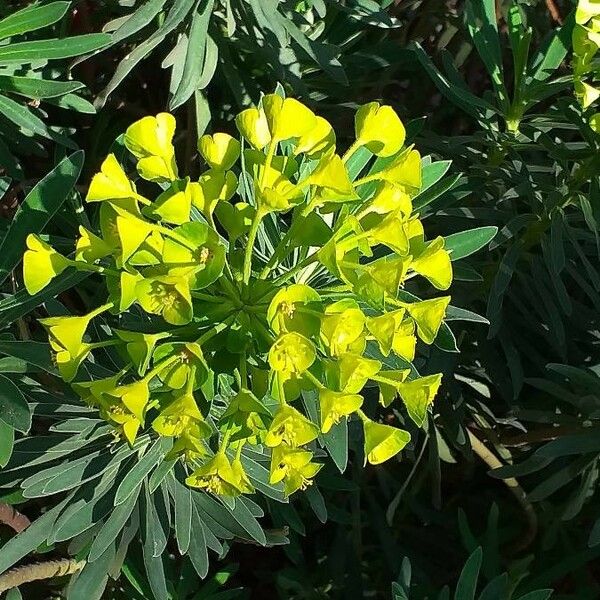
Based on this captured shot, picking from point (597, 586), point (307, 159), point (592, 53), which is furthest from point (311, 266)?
point (597, 586)

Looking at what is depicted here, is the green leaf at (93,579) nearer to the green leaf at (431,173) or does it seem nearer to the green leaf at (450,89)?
the green leaf at (431,173)

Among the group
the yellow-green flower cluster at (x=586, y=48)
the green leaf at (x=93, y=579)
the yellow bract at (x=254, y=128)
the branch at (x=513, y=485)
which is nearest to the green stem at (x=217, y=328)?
the yellow bract at (x=254, y=128)

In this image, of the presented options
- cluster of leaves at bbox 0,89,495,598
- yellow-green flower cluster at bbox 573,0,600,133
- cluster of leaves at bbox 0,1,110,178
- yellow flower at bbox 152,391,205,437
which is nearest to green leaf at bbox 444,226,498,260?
cluster of leaves at bbox 0,89,495,598

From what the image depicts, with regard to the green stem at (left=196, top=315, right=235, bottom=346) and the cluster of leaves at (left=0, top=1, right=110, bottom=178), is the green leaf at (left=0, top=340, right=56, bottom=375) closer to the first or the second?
the green stem at (left=196, top=315, right=235, bottom=346)

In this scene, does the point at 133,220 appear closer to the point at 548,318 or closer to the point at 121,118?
the point at 548,318

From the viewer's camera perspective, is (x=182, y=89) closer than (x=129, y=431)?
No

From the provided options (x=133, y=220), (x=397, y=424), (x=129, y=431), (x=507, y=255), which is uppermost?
(x=133, y=220)

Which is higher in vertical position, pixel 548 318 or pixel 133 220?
pixel 133 220
